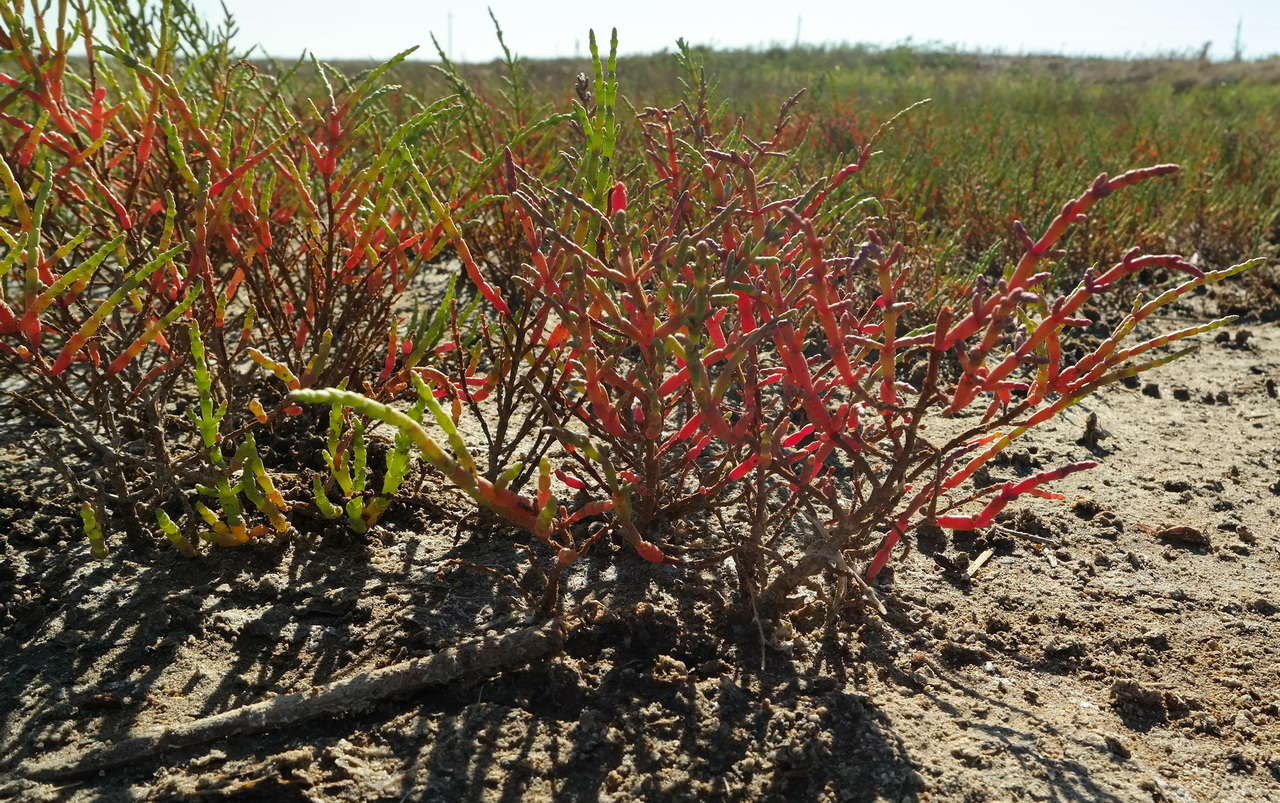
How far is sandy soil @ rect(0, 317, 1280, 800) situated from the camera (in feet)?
4.20

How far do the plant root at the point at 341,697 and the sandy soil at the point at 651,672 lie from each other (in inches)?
0.7

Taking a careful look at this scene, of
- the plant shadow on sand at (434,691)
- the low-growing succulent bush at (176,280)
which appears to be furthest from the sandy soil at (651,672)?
the low-growing succulent bush at (176,280)

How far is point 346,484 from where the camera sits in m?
1.65

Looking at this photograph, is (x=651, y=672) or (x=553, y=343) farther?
(x=553, y=343)

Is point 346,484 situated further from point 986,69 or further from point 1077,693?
point 986,69

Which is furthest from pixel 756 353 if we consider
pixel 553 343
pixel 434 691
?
pixel 434 691

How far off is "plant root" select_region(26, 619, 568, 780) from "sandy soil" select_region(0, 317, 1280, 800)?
2 cm

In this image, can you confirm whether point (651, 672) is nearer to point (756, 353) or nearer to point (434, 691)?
point (434, 691)

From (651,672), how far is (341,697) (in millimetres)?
475

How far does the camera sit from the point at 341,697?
1344 millimetres

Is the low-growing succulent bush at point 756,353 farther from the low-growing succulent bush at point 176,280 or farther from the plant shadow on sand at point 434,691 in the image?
the low-growing succulent bush at point 176,280

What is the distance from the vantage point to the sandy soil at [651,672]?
1.28 metres

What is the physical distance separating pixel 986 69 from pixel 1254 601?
28.1m

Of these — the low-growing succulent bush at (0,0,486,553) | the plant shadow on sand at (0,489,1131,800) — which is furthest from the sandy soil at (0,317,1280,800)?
the low-growing succulent bush at (0,0,486,553)
